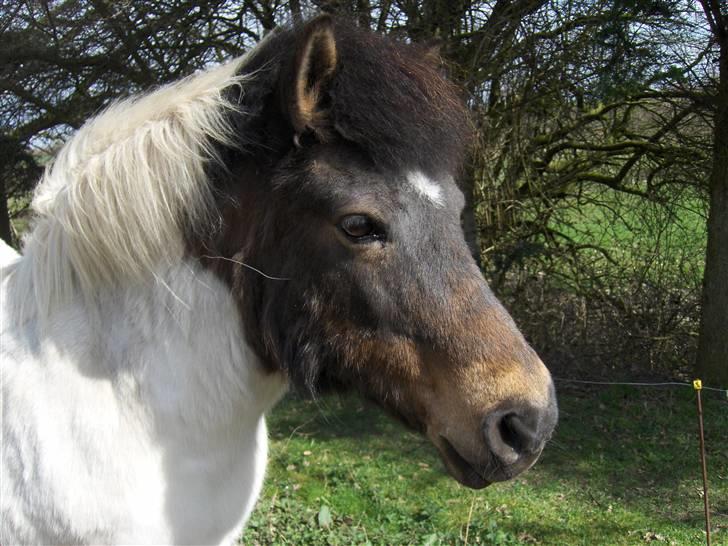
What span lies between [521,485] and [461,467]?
3.65m

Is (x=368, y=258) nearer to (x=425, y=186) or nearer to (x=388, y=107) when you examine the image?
(x=425, y=186)

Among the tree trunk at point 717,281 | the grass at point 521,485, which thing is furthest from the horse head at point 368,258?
the tree trunk at point 717,281

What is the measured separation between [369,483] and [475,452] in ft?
11.4

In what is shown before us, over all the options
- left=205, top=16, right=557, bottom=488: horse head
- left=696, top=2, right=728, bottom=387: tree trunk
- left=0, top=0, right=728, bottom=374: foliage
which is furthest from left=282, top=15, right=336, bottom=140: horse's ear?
left=696, top=2, right=728, bottom=387: tree trunk

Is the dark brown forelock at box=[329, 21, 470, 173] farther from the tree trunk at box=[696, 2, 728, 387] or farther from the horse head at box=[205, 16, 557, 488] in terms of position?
the tree trunk at box=[696, 2, 728, 387]

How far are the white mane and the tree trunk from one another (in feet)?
19.0

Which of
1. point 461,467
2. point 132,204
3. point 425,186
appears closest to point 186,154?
point 132,204

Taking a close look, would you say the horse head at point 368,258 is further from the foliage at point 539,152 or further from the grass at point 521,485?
the foliage at point 539,152

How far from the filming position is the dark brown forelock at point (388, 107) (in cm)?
167

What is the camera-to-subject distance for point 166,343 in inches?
67.6

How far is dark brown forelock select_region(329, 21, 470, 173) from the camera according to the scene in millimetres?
1669

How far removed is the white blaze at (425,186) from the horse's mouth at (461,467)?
0.64m

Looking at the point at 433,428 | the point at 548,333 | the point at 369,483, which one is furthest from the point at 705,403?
the point at 433,428

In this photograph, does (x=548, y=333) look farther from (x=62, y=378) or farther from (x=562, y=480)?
(x=62, y=378)
